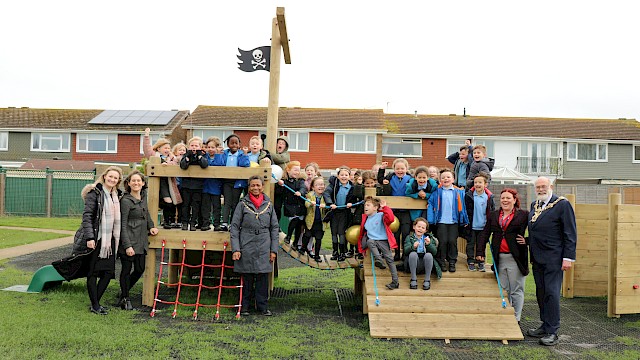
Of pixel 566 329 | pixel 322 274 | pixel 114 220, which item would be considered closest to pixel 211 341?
pixel 114 220

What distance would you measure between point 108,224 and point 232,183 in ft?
6.01

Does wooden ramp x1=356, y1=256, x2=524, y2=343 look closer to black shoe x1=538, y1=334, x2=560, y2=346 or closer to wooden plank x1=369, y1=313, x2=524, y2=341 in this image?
wooden plank x1=369, y1=313, x2=524, y2=341

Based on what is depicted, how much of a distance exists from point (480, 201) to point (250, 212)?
10.7ft

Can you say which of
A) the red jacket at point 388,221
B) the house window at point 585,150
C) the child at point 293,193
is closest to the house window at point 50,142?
the child at point 293,193

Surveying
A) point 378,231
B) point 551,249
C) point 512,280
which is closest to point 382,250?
point 378,231

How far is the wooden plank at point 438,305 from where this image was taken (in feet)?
23.4

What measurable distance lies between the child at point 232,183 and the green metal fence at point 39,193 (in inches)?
765

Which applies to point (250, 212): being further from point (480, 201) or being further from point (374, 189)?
point (480, 201)

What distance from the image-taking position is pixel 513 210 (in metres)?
7.43

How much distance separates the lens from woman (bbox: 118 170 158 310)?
297 inches

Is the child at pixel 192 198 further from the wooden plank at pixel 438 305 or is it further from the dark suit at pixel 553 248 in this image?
the dark suit at pixel 553 248

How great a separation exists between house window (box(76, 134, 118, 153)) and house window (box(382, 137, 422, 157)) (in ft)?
60.2

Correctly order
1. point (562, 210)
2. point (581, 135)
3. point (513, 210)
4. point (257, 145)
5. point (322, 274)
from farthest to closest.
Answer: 1. point (581, 135)
2. point (322, 274)
3. point (257, 145)
4. point (513, 210)
5. point (562, 210)

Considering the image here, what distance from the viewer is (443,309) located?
23.4 feet
